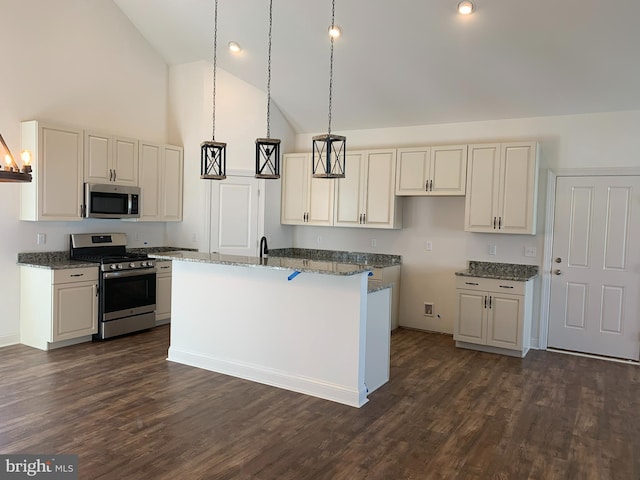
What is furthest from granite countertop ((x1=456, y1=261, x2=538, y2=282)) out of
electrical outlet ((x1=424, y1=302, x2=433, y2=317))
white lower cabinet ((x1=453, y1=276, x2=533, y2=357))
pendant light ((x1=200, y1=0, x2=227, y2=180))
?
pendant light ((x1=200, y1=0, x2=227, y2=180))

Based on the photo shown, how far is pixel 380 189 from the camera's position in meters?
6.46

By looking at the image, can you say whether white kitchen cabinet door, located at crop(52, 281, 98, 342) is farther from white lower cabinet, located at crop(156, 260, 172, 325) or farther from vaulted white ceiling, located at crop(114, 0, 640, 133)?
vaulted white ceiling, located at crop(114, 0, 640, 133)

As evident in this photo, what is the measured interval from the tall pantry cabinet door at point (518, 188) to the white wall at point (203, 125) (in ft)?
10.3

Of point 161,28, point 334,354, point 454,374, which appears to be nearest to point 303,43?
point 161,28

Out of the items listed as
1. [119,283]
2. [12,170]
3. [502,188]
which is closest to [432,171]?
[502,188]

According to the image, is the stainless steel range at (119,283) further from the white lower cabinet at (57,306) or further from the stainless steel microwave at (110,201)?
the stainless steel microwave at (110,201)

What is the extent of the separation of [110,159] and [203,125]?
130 cm

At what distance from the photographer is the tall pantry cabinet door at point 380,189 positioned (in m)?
6.38

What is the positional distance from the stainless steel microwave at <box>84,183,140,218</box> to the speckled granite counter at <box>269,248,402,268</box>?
2020 millimetres

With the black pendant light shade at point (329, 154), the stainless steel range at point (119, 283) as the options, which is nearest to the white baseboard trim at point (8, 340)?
the stainless steel range at point (119, 283)

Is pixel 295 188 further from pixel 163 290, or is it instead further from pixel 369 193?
pixel 163 290

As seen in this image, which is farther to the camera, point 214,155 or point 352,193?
point 352,193

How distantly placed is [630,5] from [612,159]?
1.83m

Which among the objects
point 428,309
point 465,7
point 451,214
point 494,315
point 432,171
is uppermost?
point 465,7
